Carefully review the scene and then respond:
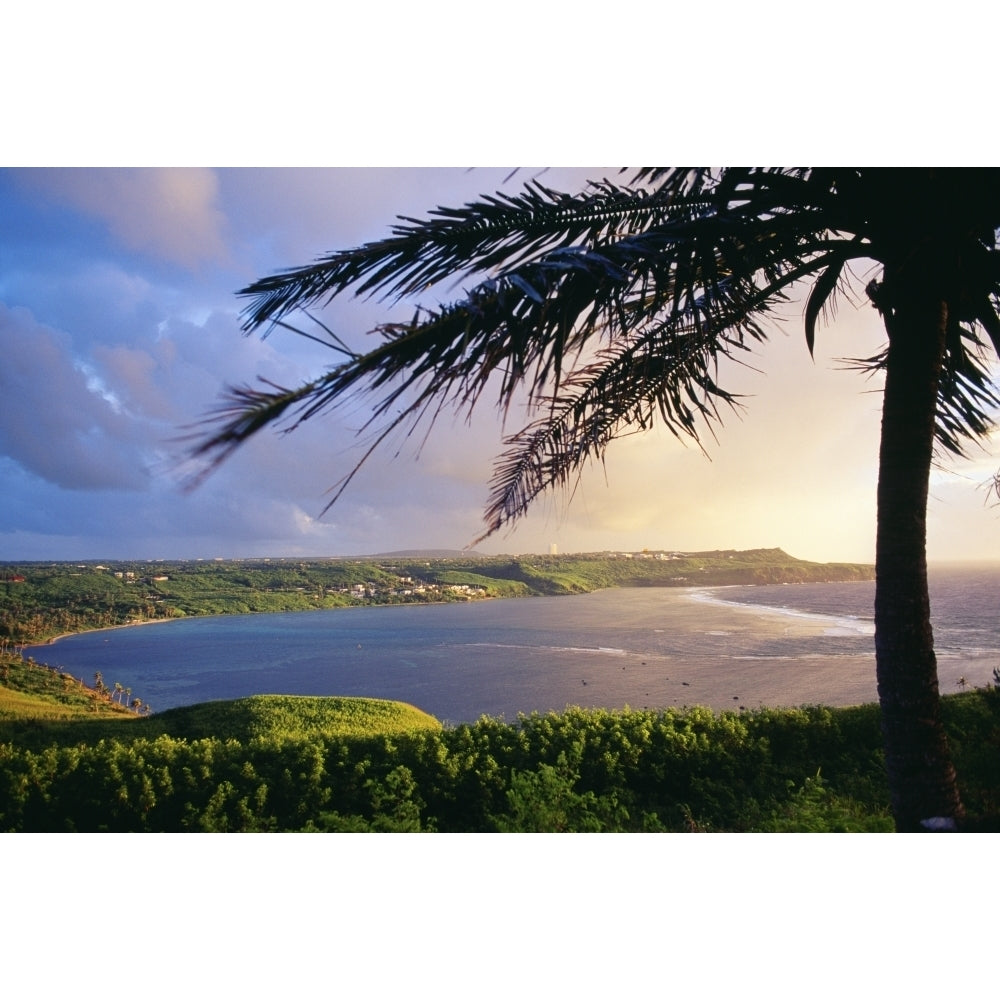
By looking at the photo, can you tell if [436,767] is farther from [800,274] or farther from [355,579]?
[800,274]

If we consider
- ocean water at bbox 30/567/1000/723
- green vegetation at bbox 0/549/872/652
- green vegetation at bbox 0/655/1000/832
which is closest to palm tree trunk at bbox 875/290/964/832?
green vegetation at bbox 0/655/1000/832

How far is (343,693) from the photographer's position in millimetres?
3568

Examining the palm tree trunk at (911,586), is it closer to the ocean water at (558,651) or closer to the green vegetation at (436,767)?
the green vegetation at (436,767)

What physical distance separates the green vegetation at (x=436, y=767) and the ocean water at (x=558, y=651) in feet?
0.33

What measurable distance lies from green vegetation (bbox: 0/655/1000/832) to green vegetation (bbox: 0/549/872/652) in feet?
1.48

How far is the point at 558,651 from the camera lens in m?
3.89

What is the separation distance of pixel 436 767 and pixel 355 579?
1.15 m

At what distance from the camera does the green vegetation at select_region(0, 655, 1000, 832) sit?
3.00m

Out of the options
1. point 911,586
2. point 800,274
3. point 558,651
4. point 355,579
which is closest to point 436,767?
point 558,651
